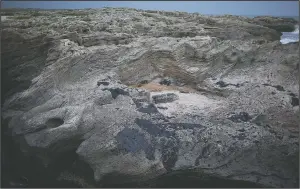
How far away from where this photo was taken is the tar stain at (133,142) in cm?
1279

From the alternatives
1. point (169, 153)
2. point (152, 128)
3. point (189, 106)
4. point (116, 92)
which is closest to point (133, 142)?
point (152, 128)

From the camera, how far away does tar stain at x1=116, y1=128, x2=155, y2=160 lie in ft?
42.0

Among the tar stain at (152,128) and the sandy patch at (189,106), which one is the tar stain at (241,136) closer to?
the sandy patch at (189,106)

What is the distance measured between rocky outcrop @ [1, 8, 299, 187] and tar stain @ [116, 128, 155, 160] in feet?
0.13

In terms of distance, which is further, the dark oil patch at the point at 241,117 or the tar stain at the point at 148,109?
the tar stain at the point at 148,109

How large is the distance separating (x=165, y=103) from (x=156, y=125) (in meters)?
1.74

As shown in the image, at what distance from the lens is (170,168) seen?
12602mm

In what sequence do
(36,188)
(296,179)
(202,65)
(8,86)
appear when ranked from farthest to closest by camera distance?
(202,65) < (8,86) < (36,188) < (296,179)

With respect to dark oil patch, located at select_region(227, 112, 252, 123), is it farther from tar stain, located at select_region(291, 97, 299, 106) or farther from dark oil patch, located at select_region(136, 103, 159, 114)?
dark oil patch, located at select_region(136, 103, 159, 114)

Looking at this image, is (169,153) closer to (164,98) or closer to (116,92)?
(164,98)

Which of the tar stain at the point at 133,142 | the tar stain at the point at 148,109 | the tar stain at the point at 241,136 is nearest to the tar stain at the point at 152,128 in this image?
the tar stain at the point at 133,142

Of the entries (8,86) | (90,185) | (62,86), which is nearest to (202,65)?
(62,86)

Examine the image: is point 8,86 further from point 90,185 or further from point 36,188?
point 90,185

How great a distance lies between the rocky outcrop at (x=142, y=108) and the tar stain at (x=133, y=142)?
0.13 ft
